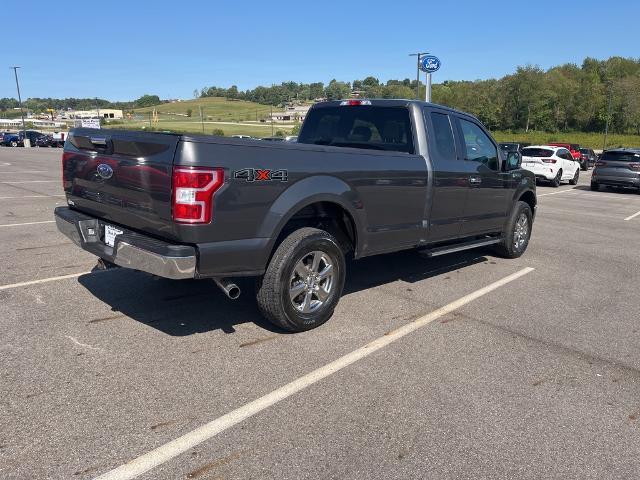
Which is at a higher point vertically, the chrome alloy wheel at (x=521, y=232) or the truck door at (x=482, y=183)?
the truck door at (x=482, y=183)

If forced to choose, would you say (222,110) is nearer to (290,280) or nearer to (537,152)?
(537,152)

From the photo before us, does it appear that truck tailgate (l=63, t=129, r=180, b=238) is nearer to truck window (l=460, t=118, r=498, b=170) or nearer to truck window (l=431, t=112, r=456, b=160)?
truck window (l=431, t=112, r=456, b=160)

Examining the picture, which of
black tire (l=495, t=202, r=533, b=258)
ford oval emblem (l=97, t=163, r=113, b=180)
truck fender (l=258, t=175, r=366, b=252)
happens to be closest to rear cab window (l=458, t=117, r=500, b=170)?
black tire (l=495, t=202, r=533, b=258)

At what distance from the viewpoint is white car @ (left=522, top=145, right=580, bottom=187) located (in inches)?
798

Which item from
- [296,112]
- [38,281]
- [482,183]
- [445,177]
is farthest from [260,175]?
[296,112]

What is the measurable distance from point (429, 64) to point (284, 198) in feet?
89.6

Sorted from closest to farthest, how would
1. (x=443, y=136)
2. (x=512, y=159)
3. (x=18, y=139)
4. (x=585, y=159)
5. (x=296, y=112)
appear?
(x=443, y=136) < (x=512, y=159) < (x=585, y=159) < (x=296, y=112) < (x=18, y=139)

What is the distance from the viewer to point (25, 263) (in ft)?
20.2

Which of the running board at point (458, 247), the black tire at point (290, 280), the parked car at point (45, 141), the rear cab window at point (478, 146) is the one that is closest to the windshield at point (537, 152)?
the running board at point (458, 247)

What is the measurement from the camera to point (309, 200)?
13.4ft

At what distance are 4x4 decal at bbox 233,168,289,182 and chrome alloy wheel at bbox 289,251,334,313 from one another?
694 millimetres

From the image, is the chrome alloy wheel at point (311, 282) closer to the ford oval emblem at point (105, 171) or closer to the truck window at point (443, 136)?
the ford oval emblem at point (105, 171)

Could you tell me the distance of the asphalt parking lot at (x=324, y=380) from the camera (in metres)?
2.69

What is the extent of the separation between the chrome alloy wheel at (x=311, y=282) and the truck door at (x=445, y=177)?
1509 mm
